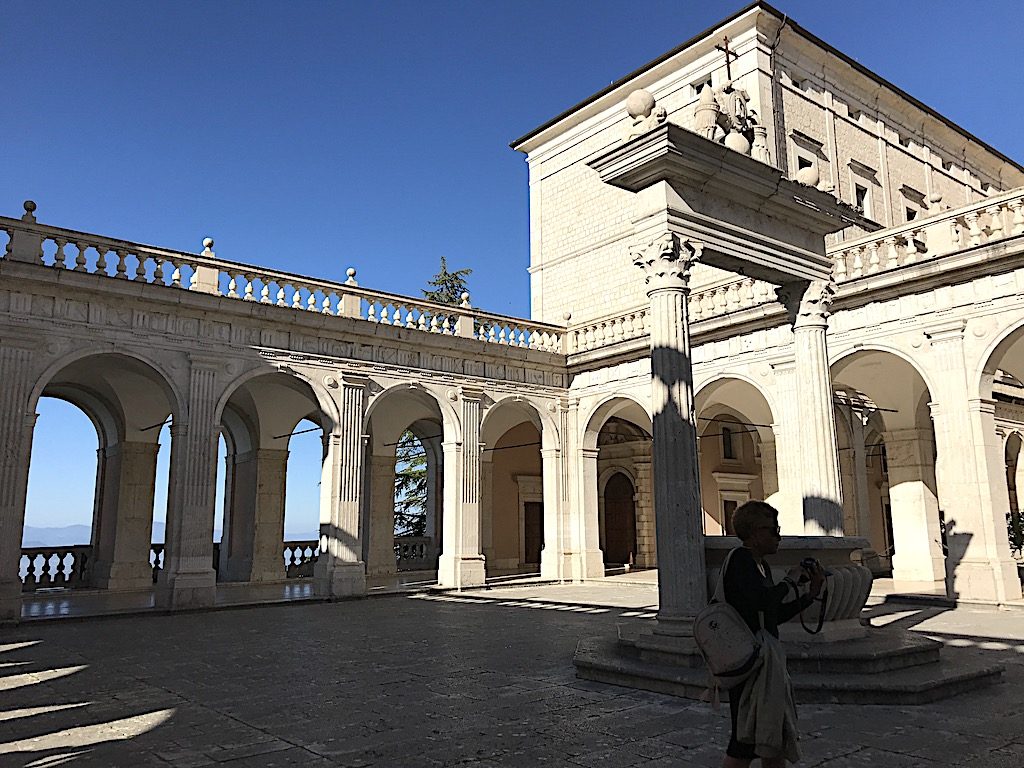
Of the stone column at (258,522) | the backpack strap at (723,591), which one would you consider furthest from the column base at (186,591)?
the backpack strap at (723,591)

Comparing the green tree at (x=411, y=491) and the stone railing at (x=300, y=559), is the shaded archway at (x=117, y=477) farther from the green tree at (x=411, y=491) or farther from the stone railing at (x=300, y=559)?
the green tree at (x=411, y=491)

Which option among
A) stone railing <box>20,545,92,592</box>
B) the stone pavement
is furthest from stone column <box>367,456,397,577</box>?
the stone pavement

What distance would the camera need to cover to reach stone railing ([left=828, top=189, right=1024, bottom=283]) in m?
12.9

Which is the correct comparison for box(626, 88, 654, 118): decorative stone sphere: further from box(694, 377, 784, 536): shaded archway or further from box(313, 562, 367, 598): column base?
box(694, 377, 784, 536): shaded archway

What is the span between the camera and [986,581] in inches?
496

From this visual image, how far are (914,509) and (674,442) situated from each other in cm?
1201

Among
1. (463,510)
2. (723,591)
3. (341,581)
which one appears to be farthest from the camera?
(463,510)

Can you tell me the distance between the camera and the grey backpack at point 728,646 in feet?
10.9

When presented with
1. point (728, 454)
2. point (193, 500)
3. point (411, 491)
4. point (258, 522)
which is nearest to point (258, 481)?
point (258, 522)

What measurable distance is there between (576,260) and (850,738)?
20.6 m

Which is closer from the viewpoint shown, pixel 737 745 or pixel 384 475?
pixel 737 745

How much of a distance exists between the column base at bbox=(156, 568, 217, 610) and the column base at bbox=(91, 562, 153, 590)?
383 centimetres

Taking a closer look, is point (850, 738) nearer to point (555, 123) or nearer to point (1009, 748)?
point (1009, 748)

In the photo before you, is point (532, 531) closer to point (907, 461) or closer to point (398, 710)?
point (907, 461)
